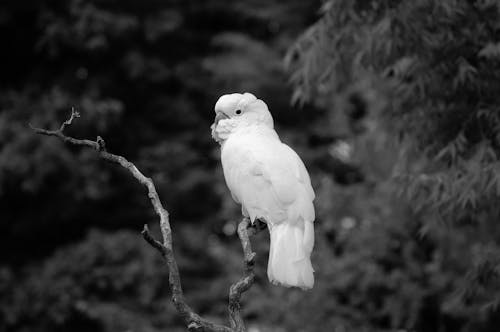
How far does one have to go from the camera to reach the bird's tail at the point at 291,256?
2275 millimetres

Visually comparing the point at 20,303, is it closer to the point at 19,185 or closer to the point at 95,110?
the point at 19,185

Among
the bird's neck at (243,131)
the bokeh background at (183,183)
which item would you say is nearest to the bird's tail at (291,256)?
the bird's neck at (243,131)

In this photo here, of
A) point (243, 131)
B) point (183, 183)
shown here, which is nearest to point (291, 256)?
point (243, 131)

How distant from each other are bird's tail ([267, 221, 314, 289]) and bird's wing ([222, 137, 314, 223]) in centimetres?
4

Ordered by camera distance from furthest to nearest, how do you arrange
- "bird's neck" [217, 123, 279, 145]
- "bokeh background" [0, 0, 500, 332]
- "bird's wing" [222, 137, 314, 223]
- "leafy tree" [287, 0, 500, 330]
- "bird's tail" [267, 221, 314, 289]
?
"bokeh background" [0, 0, 500, 332] < "leafy tree" [287, 0, 500, 330] < "bird's neck" [217, 123, 279, 145] < "bird's wing" [222, 137, 314, 223] < "bird's tail" [267, 221, 314, 289]

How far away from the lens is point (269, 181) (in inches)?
99.0

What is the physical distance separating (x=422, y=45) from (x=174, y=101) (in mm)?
3437

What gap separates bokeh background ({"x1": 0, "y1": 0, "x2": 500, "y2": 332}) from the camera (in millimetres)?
5352

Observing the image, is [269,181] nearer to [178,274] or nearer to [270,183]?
[270,183]

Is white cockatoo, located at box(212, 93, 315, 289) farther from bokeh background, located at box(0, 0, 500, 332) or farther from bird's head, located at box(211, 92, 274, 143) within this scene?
bokeh background, located at box(0, 0, 500, 332)

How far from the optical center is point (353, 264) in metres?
5.53

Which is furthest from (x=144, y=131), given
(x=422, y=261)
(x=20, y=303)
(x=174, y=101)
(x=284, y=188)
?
(x=284, y=188)

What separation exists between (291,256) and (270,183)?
0.31m

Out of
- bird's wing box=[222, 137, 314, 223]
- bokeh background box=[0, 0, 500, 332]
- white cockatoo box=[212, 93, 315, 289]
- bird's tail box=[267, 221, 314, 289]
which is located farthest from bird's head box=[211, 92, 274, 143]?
bokeh background box=[0, 0, 500, 332]
